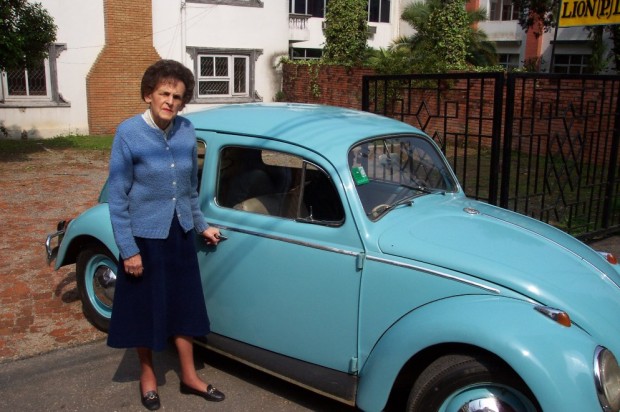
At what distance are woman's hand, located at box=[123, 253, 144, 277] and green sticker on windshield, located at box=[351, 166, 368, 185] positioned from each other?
1261 millimetres

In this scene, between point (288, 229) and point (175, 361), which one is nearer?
point (288, 229)

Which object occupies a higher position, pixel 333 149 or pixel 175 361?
pixel 333 149

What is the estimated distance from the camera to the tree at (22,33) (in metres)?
10.7

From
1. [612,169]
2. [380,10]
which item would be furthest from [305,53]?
[612,169]

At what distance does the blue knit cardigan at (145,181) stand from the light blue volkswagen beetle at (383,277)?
1.55 feet

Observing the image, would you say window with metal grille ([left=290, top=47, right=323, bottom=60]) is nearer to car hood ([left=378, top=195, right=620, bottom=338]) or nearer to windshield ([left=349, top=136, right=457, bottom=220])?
windshield ([left=349, top=136, right=457, bottom=220])

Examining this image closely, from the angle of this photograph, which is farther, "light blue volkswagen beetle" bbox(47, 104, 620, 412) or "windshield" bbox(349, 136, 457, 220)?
"windshield" bbox(349, 136, 457, 220)

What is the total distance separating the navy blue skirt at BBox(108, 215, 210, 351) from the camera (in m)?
3.19

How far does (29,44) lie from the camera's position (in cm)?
1191

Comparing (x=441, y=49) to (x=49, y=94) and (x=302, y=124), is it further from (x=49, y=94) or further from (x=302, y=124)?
(x=302, y=124)

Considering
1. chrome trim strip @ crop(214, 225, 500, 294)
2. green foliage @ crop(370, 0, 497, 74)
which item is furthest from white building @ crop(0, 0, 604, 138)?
chrome trim strip @ crop(214, 225, 500, 294)

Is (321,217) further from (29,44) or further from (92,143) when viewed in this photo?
(92,143)

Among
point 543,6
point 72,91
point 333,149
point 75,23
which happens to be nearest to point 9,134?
point 72,91

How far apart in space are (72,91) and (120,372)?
557 inches
